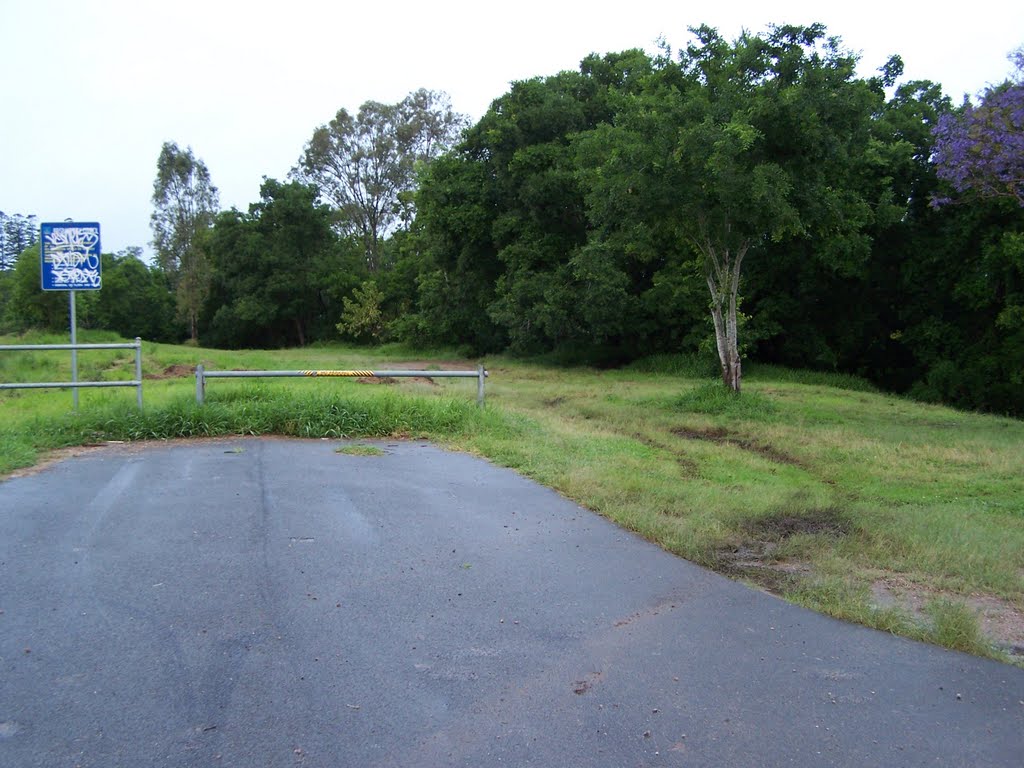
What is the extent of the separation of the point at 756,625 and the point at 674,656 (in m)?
0.75

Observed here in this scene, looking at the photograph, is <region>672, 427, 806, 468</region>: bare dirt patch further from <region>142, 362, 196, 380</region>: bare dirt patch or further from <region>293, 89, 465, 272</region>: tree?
<region>293, 89, 465, 272</region>: tree

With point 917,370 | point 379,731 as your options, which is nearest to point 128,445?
point 379,731

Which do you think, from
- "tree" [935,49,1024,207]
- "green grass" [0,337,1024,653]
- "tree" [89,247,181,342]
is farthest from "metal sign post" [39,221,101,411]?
"tree" [89,247,181,342]

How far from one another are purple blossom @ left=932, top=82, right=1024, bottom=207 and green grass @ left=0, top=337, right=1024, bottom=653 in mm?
4803

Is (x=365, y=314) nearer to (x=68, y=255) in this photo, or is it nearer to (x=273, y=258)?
(x=273, y=258)

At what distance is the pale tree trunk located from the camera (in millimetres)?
17391

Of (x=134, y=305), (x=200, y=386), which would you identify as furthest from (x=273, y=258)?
(x=200, y=386)

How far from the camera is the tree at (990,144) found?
1450 centimetres

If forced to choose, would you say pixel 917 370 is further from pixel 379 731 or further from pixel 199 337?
pixel 199 337

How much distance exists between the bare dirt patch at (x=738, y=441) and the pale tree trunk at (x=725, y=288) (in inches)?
130

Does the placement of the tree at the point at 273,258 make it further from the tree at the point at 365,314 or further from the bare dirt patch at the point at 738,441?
the bare dirt patch at the point at 738,441

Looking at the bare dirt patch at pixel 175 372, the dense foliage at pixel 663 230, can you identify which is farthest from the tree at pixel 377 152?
the bare dirt patch at pixel 175 372

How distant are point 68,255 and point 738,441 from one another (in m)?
11.1

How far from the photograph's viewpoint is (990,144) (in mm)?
14906
